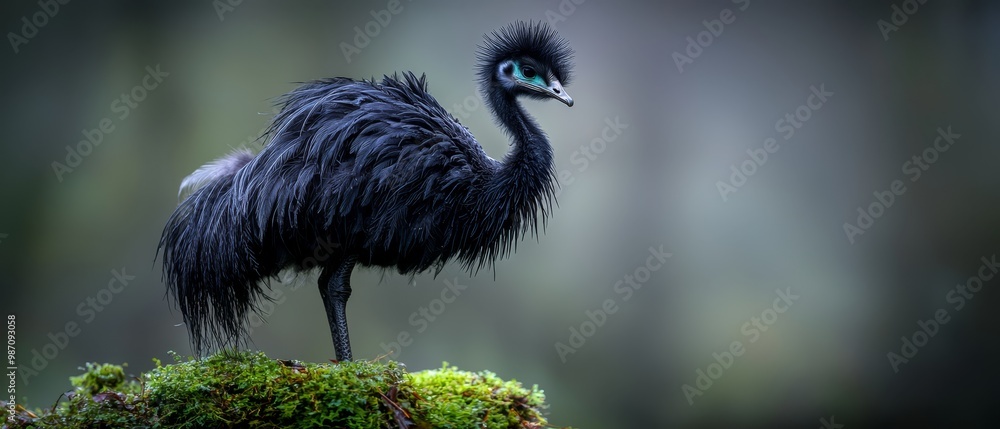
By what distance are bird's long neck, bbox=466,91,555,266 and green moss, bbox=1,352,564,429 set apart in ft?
1.82

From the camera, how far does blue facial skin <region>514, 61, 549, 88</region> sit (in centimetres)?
270

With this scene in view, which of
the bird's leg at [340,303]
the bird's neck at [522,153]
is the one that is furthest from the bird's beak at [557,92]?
the bird's leg at [340,303]

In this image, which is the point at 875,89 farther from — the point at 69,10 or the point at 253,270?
the point at 69,10

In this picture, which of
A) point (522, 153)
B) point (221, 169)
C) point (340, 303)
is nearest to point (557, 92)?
point (522, 153)

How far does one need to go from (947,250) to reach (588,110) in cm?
217

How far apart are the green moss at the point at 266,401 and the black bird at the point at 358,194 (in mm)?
235

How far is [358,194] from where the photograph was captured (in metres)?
2.46

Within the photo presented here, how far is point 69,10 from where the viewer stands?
4227 millimetres

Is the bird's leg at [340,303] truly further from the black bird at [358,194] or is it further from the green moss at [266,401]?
the green moss at [266,401]

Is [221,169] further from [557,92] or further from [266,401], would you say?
[557,92]

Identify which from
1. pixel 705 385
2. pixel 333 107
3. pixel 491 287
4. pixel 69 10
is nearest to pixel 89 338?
pixel 69 10

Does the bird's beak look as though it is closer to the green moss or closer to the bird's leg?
the bird's leg

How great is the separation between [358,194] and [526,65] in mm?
784

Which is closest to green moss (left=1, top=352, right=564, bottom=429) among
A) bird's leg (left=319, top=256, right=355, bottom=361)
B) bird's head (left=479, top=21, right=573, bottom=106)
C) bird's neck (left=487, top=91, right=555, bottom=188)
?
bird's leg (left=319, top=256, right=355, bottom=361)
